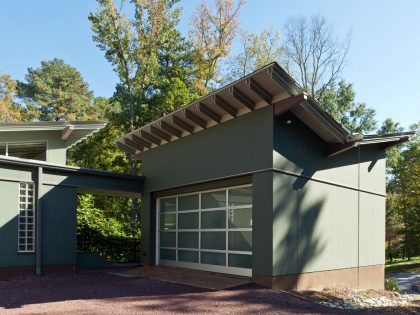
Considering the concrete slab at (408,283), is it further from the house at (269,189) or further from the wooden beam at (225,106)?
the wooden beam at (225,106)

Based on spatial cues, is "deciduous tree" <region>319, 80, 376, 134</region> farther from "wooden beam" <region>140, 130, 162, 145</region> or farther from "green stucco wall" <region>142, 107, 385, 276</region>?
"wooden beam" <region>140, 130, 162, 145</region>

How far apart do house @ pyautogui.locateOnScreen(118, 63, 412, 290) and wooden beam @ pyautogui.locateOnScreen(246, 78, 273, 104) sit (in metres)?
0.02

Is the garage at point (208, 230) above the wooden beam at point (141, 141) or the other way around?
the other way around

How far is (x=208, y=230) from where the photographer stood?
11414 millimetres

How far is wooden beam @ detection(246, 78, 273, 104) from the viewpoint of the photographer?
30.1ft

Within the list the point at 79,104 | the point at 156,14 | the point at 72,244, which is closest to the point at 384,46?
the point at 156,14

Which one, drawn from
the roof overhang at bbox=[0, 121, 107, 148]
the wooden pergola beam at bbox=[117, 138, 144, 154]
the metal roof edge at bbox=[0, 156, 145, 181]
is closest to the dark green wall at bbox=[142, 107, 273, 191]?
the wooden pergola beam at bbox=[117, 138, 144, 154]

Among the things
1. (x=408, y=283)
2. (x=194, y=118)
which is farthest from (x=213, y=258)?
(x=408, y=283)

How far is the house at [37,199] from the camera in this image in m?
10.9

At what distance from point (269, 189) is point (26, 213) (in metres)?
6.72

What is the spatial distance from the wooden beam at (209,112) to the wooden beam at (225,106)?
59 cm

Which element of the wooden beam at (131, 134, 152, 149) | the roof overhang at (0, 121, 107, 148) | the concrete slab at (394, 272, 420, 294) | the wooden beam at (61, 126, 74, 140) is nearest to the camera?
the roof overhang at (0, 121, 107, 148)

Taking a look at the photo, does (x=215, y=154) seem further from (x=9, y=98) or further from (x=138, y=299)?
(x=9, y=98)

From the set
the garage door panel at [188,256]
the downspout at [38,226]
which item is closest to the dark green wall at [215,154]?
the garage door panel at [188,256]
